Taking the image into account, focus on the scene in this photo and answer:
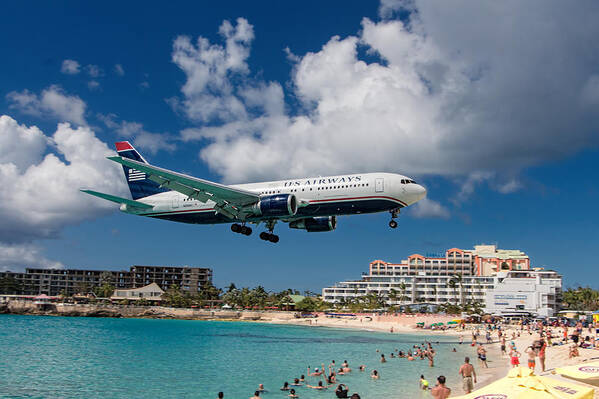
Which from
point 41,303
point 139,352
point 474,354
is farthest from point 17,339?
point 41,303

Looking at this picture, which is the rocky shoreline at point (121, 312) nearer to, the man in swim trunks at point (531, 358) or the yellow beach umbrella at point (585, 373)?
the man in swim trunks at point (531, 358)

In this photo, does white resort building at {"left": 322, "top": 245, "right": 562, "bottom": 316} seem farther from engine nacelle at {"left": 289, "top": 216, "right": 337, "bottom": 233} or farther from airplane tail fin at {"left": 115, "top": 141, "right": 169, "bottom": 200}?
airplane tail fin at {"left": 115, "top": 141, "right": 169, "bottom": 200}

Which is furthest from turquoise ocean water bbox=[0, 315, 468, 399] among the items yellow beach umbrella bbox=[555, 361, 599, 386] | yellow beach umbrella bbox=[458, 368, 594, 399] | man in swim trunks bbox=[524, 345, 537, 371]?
yellow beach umbrella bbox=[458, 368, 594, 399]

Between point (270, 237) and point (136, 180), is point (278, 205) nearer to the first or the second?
point (270, 237)

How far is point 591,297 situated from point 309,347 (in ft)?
391

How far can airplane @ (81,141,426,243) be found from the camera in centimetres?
3472

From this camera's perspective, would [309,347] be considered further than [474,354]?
Yes

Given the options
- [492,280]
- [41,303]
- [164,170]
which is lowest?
[41,303]

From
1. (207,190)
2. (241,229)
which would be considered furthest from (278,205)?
(241,229)

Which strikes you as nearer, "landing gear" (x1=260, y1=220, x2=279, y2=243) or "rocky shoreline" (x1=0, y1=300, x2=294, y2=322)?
"landing gear" (x1=260, y1=220, x2=279, y2=243)

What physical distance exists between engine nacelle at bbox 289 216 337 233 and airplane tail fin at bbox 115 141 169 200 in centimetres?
1275

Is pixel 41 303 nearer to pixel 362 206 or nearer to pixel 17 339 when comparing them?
pixel 17 339

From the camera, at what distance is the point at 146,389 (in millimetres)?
38094

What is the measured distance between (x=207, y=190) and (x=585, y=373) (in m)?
26.0
